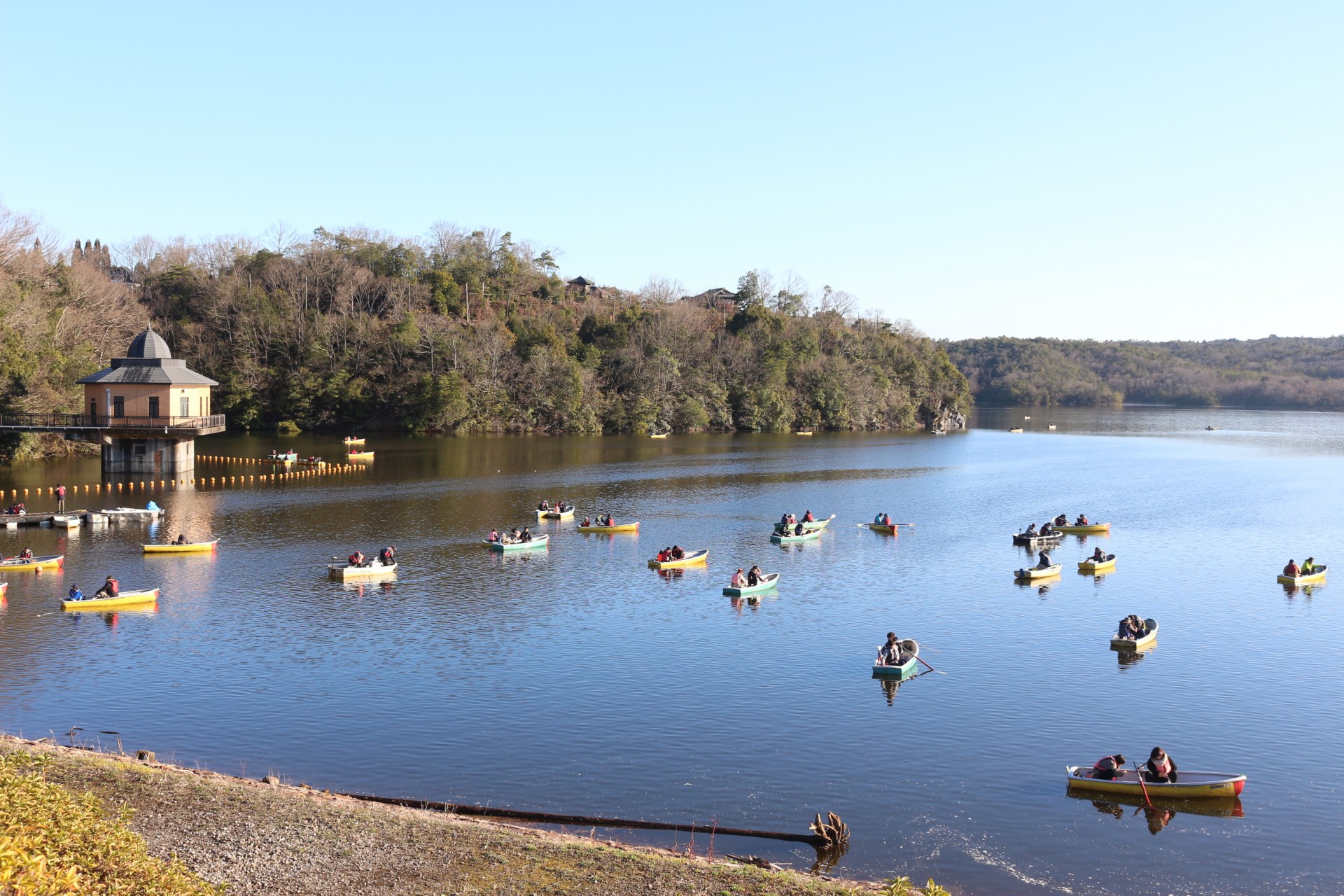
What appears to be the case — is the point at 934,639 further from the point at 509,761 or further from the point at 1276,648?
the point at 509,761

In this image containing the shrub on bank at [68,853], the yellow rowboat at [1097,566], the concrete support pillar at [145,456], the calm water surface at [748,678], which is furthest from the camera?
the concrete support pillar at [145,456]

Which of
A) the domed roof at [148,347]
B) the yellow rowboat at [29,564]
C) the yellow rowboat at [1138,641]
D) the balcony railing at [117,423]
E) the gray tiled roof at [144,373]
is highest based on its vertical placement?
the domed roof at [148,347]

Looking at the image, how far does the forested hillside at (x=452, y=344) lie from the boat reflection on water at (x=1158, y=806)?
323 ft

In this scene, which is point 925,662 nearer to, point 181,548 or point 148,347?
point 181,548

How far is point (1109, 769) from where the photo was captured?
957 inches

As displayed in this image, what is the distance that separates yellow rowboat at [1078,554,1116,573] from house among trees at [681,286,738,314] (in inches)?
5121

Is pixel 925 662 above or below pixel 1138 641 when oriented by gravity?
below

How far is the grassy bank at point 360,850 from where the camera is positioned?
57.2ft

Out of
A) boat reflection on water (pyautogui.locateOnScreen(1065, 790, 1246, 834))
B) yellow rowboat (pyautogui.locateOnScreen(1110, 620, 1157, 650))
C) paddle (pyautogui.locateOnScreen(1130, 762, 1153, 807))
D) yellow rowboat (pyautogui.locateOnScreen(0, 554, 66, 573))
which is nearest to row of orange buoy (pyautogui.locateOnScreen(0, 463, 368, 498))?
yellow rowboat (pyautogui.locateOnScreen(0, 554, 66, 573))

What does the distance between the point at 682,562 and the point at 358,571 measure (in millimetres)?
15151

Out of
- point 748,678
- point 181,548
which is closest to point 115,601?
point 181,548

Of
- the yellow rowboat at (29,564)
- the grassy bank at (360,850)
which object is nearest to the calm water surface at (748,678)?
the yellow rowboat at (29,564)

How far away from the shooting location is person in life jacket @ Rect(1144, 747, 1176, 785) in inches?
951

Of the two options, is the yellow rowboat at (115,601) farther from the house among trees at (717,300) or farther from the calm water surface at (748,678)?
the house among trees at (717,300)
